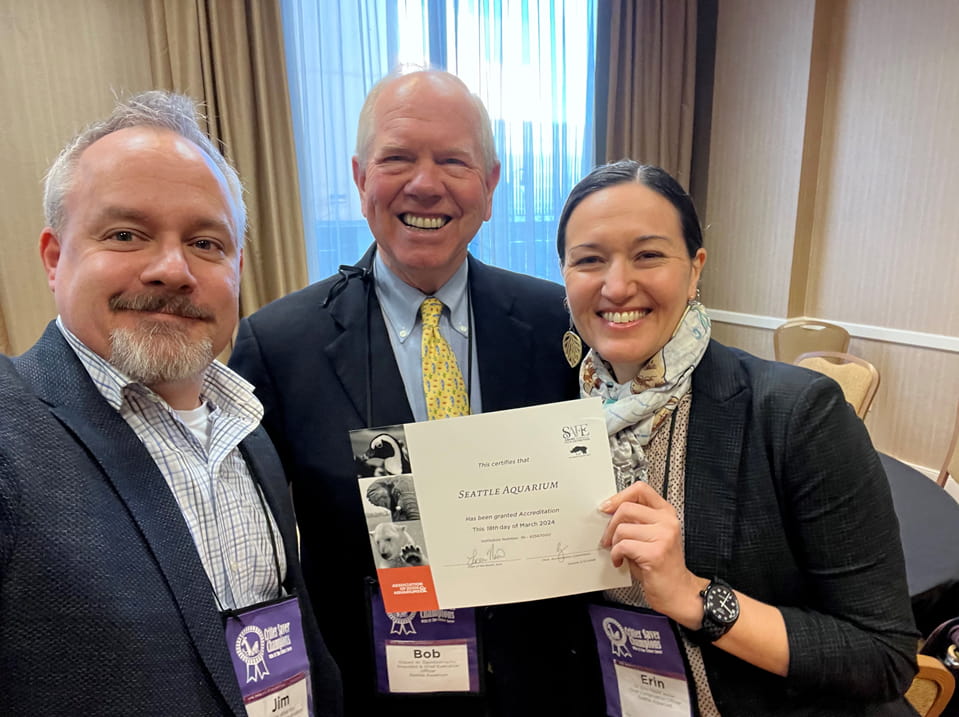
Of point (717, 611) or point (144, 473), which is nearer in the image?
point (144, 473)

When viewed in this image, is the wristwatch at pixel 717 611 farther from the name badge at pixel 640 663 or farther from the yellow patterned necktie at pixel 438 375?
the yellow patterned necktie at pixel 438 375

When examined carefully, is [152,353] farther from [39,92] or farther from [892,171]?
[892,171]

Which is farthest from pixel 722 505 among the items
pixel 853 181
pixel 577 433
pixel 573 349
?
pixel 853 181

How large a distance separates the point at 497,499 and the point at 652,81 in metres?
4.63

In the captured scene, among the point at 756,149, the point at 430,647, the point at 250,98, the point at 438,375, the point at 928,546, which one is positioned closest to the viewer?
the point at 430,647

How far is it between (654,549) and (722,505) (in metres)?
0.19

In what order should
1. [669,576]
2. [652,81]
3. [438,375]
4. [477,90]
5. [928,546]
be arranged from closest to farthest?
[669,576] < [438,375] < [928,546] < [477,90] < [652,81]

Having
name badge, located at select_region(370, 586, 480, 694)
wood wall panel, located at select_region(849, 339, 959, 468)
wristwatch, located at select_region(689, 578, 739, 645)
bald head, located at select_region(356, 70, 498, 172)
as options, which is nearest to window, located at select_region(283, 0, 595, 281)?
wood wall panel, located at select_region(849, 339, 959, 468)

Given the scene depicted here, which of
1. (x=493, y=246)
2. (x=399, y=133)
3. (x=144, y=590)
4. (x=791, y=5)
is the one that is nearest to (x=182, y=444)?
(x=144, y=590)

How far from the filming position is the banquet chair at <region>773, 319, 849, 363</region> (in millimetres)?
4047

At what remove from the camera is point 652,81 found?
15.5ft

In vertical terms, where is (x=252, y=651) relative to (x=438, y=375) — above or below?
below

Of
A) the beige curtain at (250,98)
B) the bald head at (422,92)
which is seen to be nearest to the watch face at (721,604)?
the bald head at (422,92)

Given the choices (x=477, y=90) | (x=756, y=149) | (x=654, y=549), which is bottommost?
(x=654, y=549)
